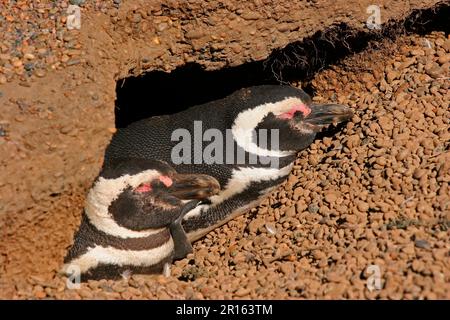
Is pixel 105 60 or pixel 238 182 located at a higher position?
pixel 105 60

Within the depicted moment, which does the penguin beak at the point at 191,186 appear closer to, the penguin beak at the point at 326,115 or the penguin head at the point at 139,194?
the penguin head at the point at 139,194

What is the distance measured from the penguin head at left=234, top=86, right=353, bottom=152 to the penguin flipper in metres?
0.61

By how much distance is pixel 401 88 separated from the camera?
523 centimetres

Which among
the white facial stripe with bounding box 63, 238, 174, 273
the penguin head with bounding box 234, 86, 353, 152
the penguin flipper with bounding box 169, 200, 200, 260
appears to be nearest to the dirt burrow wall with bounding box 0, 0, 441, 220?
the penguin head with bounding box 234, 86, 353, 152

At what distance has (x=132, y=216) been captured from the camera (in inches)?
183

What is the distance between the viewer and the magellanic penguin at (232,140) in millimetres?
5000

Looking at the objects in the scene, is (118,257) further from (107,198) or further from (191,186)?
(191,186)

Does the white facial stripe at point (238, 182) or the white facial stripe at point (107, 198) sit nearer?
the white facial stripe at point (107, 198)

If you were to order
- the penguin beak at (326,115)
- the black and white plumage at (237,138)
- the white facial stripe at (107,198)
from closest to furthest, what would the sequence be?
the white facial stripe at (107,198), the black and white plumage at (237,138), the penguin beak at (326,115)

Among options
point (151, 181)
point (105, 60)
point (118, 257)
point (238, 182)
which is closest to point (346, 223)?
point (238, 182)

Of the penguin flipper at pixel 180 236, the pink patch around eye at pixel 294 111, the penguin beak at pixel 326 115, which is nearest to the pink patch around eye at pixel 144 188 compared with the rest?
the penguin flipper at pixel 180 236

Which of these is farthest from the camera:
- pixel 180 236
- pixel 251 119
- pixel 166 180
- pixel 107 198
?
pixel 251 119

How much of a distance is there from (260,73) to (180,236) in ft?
4.77

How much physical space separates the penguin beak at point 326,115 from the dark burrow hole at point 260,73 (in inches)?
17.0
